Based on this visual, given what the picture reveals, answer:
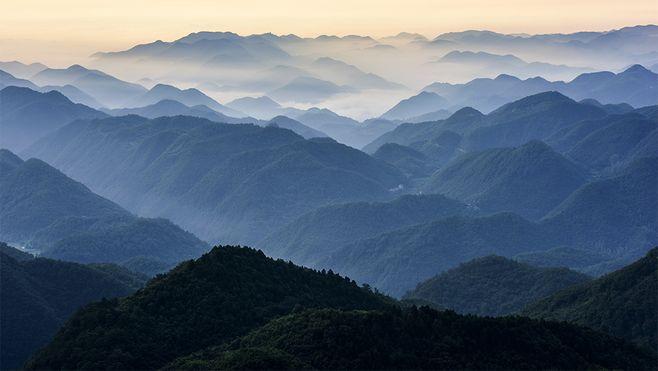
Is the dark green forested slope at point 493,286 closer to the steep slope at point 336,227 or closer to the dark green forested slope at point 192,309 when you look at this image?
the dark green forested slope at point 192,309

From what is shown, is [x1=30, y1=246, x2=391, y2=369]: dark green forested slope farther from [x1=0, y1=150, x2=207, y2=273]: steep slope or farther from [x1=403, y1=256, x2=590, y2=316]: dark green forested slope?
[x1=0, y1=150, x2=207, y2=273]: steep slope

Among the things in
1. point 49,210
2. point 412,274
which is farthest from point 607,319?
point 49,210

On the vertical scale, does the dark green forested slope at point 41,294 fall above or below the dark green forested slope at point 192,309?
below

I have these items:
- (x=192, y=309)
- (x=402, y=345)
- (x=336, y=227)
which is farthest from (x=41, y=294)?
(x=336, y=227)

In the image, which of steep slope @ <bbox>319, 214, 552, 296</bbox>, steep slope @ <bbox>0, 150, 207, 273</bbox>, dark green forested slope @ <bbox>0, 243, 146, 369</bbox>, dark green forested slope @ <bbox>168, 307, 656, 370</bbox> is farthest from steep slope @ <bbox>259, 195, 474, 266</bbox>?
dark green forested slope @ <bbox>168, 307, 656, 370</bbox>

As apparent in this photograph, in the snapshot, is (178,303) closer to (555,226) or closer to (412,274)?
(412,274)

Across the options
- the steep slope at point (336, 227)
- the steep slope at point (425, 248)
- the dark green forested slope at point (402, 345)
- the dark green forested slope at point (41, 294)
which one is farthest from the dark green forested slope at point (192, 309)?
the steep slope at point (336, 227)

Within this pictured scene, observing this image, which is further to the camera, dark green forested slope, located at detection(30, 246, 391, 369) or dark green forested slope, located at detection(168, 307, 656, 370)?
dark green forested slope, located at detection(30, 246, 391, 369)

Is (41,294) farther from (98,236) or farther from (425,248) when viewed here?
(425,248)
